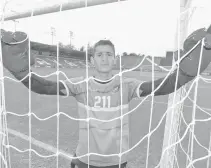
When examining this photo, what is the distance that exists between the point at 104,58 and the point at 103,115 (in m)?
0.24

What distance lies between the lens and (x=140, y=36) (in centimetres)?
113

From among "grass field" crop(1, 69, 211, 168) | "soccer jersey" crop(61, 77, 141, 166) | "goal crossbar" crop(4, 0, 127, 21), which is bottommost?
"grass field" crop(1, 69, 211, 168)

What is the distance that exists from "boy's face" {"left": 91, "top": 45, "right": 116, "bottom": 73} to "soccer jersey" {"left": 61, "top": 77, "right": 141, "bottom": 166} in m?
0.06

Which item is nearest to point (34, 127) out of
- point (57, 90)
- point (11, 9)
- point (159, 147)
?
point (159, 147)

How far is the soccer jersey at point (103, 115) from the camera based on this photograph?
36.2 inches

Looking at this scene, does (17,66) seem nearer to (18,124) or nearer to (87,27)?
(87,27)

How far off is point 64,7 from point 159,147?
1431mm

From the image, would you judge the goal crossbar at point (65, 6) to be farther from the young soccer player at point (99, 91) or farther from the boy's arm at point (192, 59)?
the boy's arm at point (192, 59)

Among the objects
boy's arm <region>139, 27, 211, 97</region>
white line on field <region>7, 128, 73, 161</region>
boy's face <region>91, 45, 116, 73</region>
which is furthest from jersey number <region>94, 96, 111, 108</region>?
white line on field <region>7, 128, 73, 161</region>

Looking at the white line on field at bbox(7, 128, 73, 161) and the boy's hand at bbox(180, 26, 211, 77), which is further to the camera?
the white line on field at bbox(7, 128, 73, 161)

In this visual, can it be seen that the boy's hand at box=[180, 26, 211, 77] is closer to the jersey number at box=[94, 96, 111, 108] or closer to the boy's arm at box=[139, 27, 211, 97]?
the boy's arm at box=[139, 27, 211, 97]

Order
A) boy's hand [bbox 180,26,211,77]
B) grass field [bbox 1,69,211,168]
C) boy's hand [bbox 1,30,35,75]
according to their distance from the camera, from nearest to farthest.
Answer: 1. boy's hand [bbox 180,26,211,77]
2. boy's hand [bbox 1,30,35,75]
3. grass field [bbox 1,69,211,168]

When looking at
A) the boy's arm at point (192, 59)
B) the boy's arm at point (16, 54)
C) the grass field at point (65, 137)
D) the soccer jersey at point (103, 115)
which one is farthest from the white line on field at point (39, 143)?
the boy's arm at point (192, 59)

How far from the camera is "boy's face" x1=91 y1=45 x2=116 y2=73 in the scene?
0.92 m
